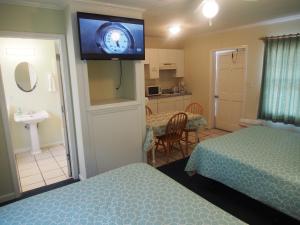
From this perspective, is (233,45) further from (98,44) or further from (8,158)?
(8,158)

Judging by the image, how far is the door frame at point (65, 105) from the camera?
244 cm

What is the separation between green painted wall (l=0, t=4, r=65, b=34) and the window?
3646 mm

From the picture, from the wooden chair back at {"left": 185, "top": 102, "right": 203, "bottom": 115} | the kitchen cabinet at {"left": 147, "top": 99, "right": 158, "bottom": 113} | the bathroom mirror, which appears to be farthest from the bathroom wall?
the wooden chair back at {"left": 185, "top": 102, "right": 203, "bottom": 115}

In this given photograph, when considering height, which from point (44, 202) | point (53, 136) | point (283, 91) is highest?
point (283, 91)

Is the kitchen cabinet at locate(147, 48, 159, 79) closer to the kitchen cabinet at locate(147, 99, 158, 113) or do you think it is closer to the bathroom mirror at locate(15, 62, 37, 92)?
the kitchen cabinet at locate(147, 99, 158, 113)

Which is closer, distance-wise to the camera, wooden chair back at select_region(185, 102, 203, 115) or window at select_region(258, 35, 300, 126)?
window at select_region(258, 35, 300, 126)

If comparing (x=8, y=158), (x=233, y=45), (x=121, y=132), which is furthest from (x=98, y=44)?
(x=233, y=45)

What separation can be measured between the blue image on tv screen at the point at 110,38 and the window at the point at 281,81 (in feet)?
8.52

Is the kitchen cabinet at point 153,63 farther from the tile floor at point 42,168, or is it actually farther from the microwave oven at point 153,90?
the tile floor at point 42,168

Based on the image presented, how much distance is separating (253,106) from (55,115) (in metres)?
4.31

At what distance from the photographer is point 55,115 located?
14.6 feet

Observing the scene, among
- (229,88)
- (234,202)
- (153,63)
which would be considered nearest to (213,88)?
(229,88)

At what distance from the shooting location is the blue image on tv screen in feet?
8.09

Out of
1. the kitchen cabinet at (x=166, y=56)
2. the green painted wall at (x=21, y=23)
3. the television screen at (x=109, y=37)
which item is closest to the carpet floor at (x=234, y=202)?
the television screen at (x=109, y=37)
